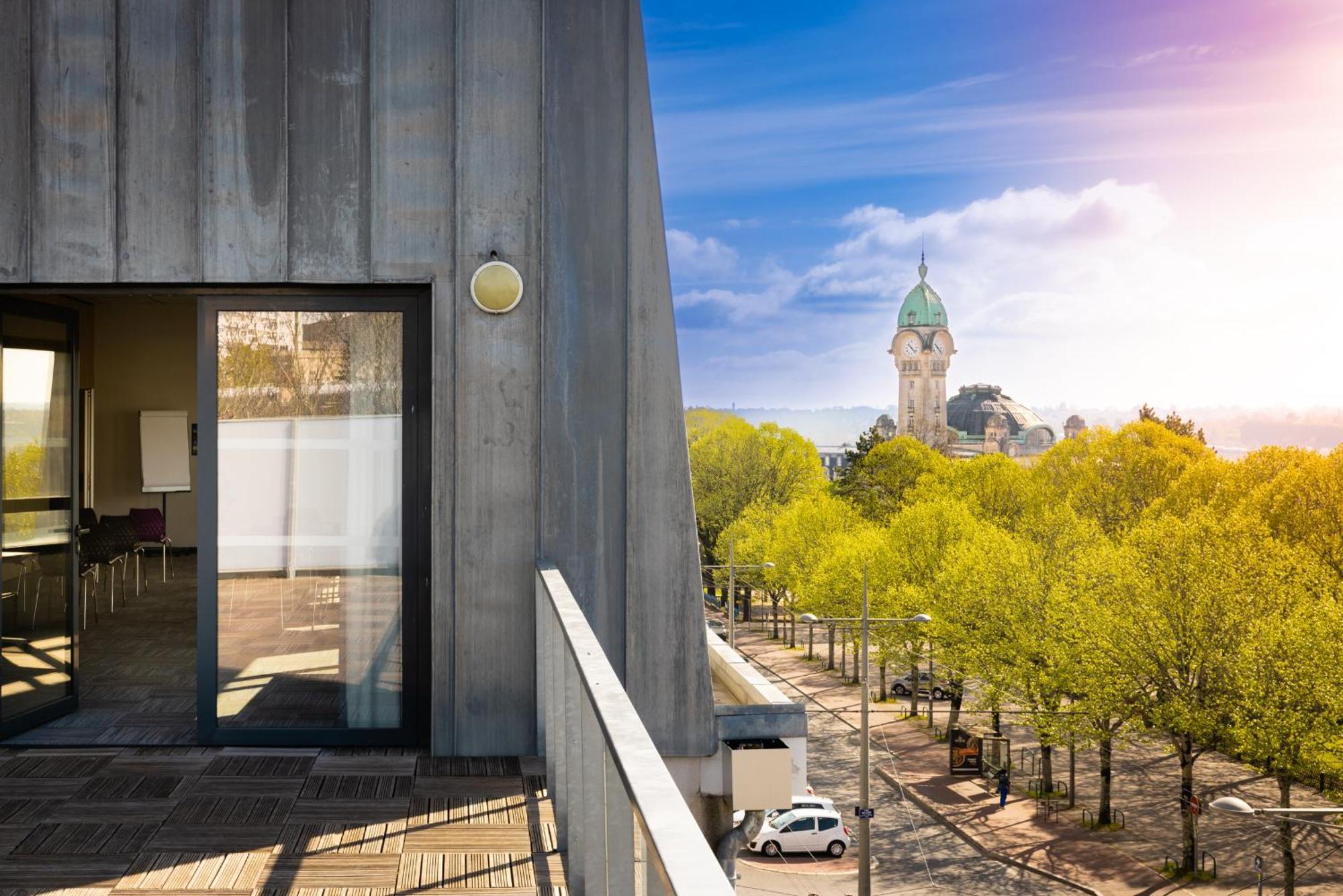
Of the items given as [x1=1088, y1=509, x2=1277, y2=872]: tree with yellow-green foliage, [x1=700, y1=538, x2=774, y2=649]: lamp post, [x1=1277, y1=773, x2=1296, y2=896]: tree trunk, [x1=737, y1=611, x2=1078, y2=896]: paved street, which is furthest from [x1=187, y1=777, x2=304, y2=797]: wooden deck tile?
[x1=1088, y1=509, x2=1277, y2=872]: tree with yellow-green foliage

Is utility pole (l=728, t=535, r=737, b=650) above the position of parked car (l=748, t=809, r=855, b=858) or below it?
above

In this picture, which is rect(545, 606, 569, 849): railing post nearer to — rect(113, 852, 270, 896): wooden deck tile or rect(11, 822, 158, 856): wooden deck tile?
rect(113, 852, 270, 896): wooden deck tile

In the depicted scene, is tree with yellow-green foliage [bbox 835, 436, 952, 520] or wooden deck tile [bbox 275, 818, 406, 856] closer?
wooden deck tile [bbox 275, 818, 406, 856]

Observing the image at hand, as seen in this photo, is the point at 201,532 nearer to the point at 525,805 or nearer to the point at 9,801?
the point at 9,801

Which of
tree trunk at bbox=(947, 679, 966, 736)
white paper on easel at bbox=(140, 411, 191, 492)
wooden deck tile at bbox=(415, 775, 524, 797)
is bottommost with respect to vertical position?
tree trunk at bbox=(947, 679, 966, 736)

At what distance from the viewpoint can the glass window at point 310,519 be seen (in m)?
5.02

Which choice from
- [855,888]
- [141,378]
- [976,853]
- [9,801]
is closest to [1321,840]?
[976,853]

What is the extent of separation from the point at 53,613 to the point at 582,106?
3539 millimetres

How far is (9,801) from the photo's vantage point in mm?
4164

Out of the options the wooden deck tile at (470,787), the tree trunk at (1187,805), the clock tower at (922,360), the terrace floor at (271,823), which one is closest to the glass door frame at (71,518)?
the terrace floor at (271,823)

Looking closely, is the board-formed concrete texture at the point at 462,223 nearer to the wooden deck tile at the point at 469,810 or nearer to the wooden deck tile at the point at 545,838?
the wooden deck tile at the point at 469,810

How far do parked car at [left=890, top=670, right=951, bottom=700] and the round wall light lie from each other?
1067 inches

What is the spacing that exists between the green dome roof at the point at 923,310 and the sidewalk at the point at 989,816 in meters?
119

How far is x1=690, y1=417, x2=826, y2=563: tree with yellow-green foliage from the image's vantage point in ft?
162
